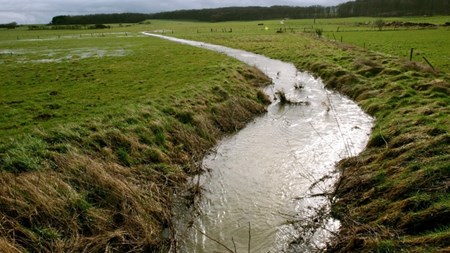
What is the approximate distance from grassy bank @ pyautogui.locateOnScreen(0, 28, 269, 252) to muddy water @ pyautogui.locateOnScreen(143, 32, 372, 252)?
1052 mm

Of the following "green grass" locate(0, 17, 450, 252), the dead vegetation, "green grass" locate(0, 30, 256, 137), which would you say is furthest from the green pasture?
"green grass" locate(0, 30, 256, 137)

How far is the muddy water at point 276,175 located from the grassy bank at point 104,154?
1052mm

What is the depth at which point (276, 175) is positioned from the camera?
12477 mm

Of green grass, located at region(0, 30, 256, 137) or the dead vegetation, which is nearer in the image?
the dead vegetation

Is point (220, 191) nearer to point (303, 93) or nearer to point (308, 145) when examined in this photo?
point (308, 145)

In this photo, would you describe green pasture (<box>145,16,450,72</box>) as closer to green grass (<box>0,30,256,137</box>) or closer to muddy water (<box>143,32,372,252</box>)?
muddy water (<box>143,32,372,252</box>)

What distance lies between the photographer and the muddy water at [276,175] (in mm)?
9133

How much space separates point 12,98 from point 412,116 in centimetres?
2346

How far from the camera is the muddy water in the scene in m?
9.13

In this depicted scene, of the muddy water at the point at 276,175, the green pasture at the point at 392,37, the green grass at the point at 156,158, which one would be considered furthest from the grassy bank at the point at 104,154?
the green pasture at the point at 392,37

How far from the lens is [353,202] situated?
32.0 ft

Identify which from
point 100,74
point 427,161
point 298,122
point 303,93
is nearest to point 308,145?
point 298,122

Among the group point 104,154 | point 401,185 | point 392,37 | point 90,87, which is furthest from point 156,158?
point 392,37

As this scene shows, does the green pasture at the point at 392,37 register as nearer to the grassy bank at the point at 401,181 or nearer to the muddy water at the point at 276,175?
the grassy bank at the point at 401,181
